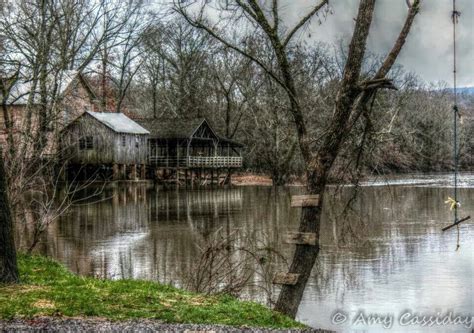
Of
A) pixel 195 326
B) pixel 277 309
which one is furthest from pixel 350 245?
pixel 195 326

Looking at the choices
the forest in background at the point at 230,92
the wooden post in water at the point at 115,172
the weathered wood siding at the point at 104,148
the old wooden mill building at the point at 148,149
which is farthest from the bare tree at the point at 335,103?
the wooden post in water at the point at 115,172

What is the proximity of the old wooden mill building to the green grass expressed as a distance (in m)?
42.7

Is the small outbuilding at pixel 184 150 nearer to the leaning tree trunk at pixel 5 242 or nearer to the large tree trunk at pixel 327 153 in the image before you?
the large tree trunk at pixel 327 153

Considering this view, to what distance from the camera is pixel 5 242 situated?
10141 millimetres

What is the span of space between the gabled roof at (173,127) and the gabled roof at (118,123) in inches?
62.2

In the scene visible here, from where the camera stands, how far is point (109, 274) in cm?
1669

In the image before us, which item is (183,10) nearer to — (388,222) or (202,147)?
(388,222)

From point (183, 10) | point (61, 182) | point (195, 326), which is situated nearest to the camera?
point (195, 326)

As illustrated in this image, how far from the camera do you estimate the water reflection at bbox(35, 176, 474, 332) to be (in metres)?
14.0

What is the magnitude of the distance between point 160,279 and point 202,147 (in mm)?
52188

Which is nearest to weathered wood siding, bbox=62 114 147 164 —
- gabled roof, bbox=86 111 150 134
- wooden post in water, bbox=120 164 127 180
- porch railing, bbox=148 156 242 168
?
gabled roof, bbox=86 111 150 134

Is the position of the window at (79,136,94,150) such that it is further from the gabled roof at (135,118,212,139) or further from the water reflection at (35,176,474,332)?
the water reflection at (35,176,474,332)

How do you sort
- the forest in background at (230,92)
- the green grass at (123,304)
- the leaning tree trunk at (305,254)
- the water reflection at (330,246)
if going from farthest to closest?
the forest in background at (230,92)
the water reflection at (330,246)
the leaning tree trunk at (305,254)
the green grass at (123,304)

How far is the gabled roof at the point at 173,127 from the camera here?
2343 inches
